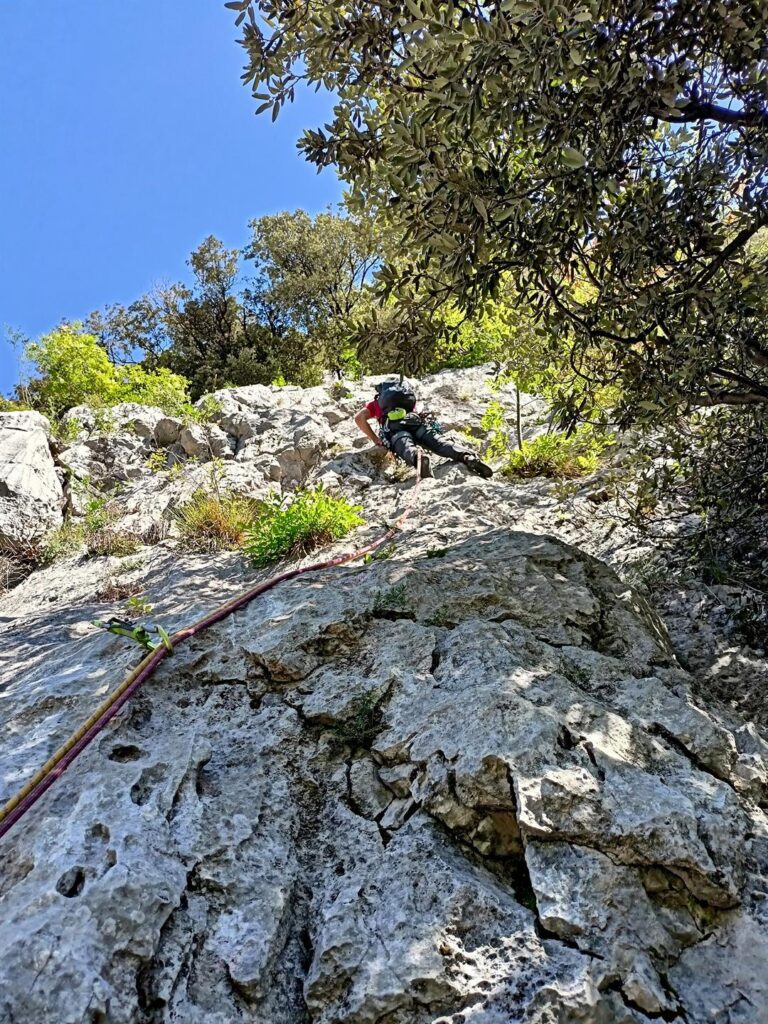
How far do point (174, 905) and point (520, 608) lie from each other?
84.3 inches

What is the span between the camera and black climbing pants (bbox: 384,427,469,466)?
296 inches

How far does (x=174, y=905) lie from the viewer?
1.81m

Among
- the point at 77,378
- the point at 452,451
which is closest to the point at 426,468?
the point at 452,451

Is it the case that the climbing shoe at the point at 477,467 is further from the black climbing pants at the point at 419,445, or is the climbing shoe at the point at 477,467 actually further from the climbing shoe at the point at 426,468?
the climbing shoe at the point at 426,468

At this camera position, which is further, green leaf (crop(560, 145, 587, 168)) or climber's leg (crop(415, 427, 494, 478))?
climber's leg (crop(415, 427, 494, 478))

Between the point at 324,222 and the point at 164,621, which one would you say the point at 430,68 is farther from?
the point at 324,222

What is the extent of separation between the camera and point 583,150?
2.77m

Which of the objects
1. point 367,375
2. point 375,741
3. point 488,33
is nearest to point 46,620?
point 375,741

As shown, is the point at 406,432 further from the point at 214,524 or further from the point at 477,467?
the point at 214,524

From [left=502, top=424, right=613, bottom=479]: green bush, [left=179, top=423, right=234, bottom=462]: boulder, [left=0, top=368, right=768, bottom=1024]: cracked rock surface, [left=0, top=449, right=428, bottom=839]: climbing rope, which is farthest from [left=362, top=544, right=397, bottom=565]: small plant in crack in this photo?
[left=179, top=423, right=234, bottom=462]: boulder

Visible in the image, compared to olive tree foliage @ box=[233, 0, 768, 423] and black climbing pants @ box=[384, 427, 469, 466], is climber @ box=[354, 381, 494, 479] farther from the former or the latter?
olive tree foliage @ box=[233, 0, 768, 423]

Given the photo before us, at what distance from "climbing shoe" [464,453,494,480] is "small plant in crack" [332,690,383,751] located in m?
5.11

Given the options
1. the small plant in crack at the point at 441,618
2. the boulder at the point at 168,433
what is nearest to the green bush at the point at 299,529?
the small plant in crack at the point at 441,618

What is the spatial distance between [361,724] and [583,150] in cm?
272
